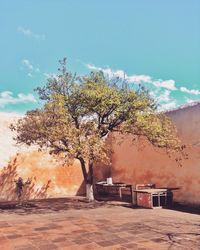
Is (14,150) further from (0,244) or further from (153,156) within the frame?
(0,244)

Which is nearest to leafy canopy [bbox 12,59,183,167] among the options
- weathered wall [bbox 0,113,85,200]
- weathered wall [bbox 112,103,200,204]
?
weathered wall [bbox 112,103,200,204]

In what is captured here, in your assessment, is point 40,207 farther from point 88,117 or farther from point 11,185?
point 88,117

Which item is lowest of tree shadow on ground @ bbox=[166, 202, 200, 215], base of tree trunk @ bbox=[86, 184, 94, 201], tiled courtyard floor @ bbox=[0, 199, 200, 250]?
tiled courtyard floor @ bbox=[0, 199, 200, 250]

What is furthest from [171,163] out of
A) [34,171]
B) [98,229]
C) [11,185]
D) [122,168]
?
[11,185]

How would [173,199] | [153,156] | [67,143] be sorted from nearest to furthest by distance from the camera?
1. [67,143]
2. [173,199]
3. [153,156]

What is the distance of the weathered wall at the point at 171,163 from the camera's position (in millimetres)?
11320

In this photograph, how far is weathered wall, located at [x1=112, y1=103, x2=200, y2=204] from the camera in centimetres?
1132

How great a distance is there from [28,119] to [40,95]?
100 centimetres

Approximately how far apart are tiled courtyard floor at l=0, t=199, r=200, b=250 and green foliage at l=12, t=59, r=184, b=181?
1913mm

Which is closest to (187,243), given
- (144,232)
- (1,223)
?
(144,232)

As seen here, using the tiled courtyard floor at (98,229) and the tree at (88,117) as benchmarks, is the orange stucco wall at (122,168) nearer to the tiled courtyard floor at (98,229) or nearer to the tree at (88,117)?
the tree at (88,117)

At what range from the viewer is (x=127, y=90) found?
428 inches

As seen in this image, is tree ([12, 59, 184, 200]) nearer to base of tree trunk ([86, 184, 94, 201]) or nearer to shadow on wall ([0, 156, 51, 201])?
base of tree trunk ([86, 184, 94, 201])

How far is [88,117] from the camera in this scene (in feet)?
36.5
